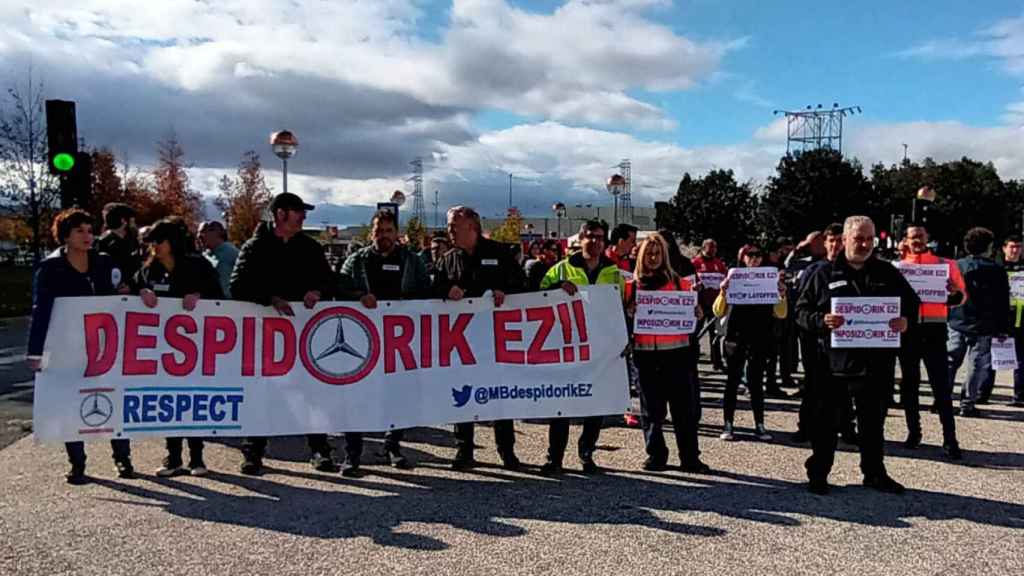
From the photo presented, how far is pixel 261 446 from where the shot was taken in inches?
253

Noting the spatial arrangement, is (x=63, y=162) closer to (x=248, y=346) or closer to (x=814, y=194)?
(x=248, y=346)

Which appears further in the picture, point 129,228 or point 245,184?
point 245,184

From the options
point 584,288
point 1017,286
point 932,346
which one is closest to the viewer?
point 584,288

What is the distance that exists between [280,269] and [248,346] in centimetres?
67

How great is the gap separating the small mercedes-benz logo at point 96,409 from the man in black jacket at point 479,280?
2652mm

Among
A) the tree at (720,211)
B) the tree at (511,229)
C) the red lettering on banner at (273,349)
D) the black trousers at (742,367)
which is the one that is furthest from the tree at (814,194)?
the red lettering on banner at (273,349)

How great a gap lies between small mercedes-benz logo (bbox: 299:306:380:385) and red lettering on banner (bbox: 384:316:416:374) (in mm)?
90

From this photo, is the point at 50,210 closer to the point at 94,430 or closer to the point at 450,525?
the point at 94,430

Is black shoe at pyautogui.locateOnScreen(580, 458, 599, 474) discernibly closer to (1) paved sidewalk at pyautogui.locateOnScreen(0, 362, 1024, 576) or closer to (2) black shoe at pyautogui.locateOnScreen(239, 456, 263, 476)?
(1) paved sidewalk at pyautogui.locateOnScreen(0, 362, 1024, 576)

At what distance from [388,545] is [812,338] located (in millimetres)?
3647

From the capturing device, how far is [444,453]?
23.4 feet

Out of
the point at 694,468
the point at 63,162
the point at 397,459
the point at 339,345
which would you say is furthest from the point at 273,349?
the point at 63,162

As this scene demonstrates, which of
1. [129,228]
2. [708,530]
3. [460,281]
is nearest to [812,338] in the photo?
[708,530]

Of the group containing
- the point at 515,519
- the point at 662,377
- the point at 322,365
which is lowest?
the point at 515,519
